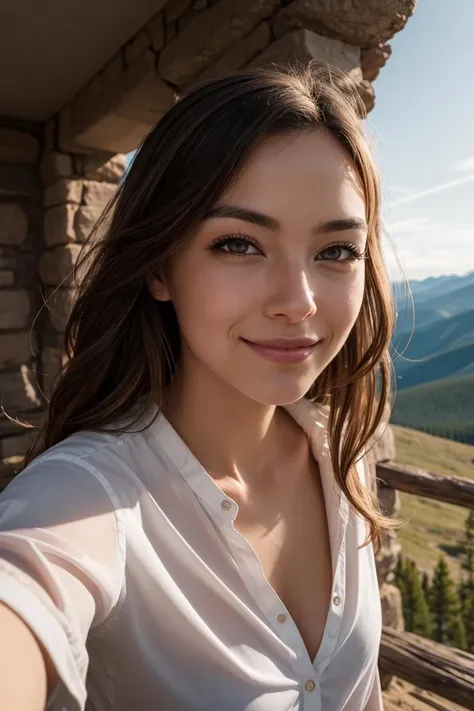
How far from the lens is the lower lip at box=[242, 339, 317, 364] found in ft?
2.86

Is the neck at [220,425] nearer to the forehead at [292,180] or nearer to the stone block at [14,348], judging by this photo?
the forehead at [292,180]

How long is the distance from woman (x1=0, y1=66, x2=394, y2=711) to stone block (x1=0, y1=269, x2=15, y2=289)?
7.75 ft

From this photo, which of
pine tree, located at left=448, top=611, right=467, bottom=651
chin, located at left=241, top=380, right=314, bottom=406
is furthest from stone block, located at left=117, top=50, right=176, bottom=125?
pine tree, located at left=448, top=611, right=467, bottom=651

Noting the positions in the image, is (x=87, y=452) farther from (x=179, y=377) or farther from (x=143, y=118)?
(x=143, y=118)

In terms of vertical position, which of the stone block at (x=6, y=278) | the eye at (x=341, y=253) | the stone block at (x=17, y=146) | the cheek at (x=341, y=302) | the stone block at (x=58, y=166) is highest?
the stone block at (x=17, y=146)

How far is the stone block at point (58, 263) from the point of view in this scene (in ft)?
10.1

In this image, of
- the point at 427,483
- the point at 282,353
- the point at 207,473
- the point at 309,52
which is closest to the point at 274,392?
the point at 282,353

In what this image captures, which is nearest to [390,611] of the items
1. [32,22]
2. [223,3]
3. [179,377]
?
[179,377]

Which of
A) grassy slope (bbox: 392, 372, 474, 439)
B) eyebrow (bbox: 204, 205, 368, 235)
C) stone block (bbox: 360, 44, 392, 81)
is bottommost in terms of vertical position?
grassy slope (bbox: 392, 372, 474, 439)

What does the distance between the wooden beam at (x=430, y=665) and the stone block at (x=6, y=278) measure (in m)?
2.80

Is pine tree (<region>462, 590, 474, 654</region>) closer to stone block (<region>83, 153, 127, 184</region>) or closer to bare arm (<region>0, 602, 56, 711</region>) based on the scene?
stone block (<region>83, 153, 127, 184</region>)

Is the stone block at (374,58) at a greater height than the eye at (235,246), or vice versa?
the stone block at (374,58)

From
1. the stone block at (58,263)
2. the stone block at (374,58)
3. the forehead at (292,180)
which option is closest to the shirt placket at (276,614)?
the forehead at (292,180)

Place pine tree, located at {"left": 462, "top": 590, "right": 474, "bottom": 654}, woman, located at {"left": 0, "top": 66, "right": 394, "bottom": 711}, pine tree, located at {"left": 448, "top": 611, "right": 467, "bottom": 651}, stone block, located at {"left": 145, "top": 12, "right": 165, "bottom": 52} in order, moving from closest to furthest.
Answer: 1. woman, located at {"left": 0, "top": 66, "right": 394, "bottom": 711}
2. stone block, located at {"left": 145, "top": 12, "right": 165, "bottom": 52}
3. pine tree, located at {"left": 462, "top": 590, "right": 474, "bottom": 654}
4. pine tree, located at {"left": 448, "top": 611, "right": 467, "bottom": 651}
